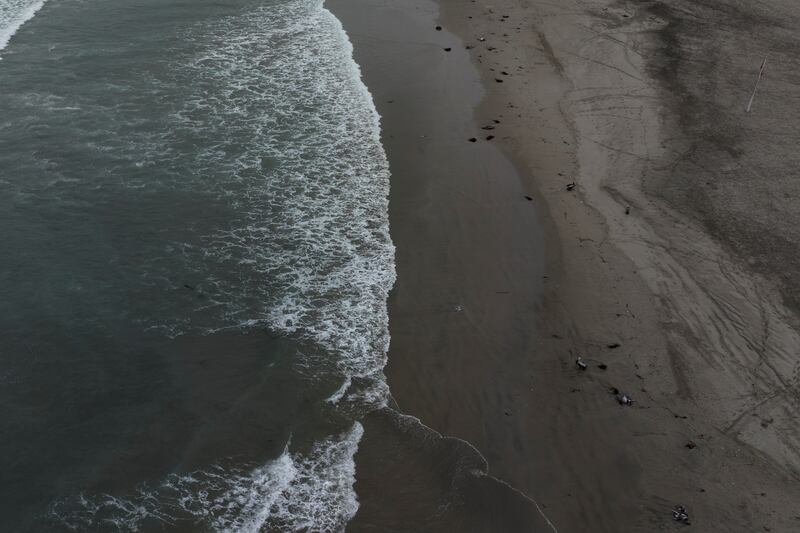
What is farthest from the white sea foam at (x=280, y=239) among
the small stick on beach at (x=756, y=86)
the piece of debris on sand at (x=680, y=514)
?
the small stick on beach at (x=756, y=86)

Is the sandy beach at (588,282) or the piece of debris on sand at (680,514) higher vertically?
the sandy beach at (588,282)

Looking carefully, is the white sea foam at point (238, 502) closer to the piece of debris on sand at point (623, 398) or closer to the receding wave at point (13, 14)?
the piece of debris on sand at point (623, 398)

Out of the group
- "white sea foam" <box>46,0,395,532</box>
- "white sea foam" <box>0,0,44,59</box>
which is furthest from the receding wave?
"white sea foam" <box>46,0,395,532</box>

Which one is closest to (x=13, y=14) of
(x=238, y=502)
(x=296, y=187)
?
(x=296, y=187)

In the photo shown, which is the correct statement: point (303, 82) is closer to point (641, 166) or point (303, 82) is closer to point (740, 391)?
point (641, 166)

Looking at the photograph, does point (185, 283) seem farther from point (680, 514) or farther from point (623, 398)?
point (680, 514)
